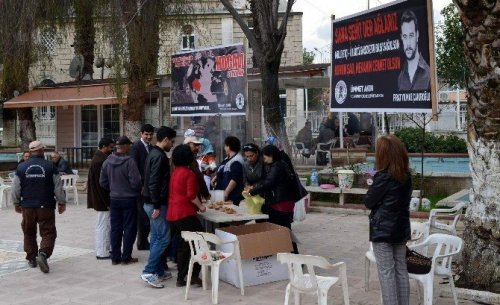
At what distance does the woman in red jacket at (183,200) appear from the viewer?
6523 millimetres

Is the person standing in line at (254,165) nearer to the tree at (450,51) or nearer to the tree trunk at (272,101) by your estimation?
the tree trunk at (272,101)

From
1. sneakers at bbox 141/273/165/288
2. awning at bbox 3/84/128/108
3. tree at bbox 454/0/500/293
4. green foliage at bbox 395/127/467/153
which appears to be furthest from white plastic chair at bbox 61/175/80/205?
tree at bbox 454/0/500/293

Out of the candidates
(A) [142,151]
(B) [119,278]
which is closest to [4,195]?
(A) [142,151]

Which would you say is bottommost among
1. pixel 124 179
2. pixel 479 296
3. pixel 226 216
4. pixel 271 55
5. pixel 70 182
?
pixel 479 296

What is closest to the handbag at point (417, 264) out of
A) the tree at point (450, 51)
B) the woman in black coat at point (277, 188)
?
the woman in black coat at point (277, 188)

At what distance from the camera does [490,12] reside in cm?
577

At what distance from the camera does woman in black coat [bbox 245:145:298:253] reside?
7.07 meters

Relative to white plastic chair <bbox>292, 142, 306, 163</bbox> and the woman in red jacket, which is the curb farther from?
white plastic chair <bbox>292, 142, 306, 163</bbox>

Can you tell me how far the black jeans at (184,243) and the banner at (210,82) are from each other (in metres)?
5.15

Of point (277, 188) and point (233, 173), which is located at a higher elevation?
point (233, 173)

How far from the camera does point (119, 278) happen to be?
23.8 feet

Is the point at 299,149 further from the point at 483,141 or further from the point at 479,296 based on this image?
the point at 479,296

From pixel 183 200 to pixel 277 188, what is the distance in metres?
1.18

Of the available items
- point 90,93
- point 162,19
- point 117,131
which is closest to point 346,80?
point 162,19
